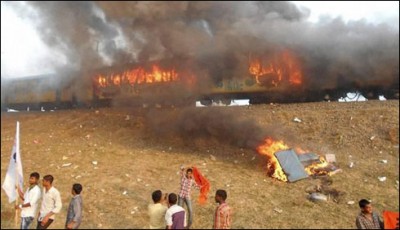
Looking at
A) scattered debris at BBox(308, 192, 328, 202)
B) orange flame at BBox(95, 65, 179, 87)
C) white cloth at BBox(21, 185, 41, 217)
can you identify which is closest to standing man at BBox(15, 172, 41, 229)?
white cloth at BBox(21, 185, 41, 217)

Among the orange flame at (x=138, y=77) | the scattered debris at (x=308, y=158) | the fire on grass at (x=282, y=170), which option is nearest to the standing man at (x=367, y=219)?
the fire on grass at (x=282, y=170)

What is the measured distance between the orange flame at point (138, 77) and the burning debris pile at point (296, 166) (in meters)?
7.05

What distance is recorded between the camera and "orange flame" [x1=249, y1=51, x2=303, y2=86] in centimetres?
1448

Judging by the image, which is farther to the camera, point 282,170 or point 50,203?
point 282,170

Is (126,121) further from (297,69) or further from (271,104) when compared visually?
(297,69)

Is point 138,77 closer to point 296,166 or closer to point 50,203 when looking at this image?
point 296,166

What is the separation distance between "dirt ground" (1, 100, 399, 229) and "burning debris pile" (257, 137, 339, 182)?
0.23 metres

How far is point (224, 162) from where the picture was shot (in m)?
10.3

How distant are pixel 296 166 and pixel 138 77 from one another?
31.8ft

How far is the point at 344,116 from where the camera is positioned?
40.1ft

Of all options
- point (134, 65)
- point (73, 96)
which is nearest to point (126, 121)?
point (134, 65)

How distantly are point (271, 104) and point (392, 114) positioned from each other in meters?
4.49

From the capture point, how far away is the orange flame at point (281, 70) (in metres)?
14.5

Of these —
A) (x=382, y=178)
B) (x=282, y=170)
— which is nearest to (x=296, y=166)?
(x=282, y=170)
